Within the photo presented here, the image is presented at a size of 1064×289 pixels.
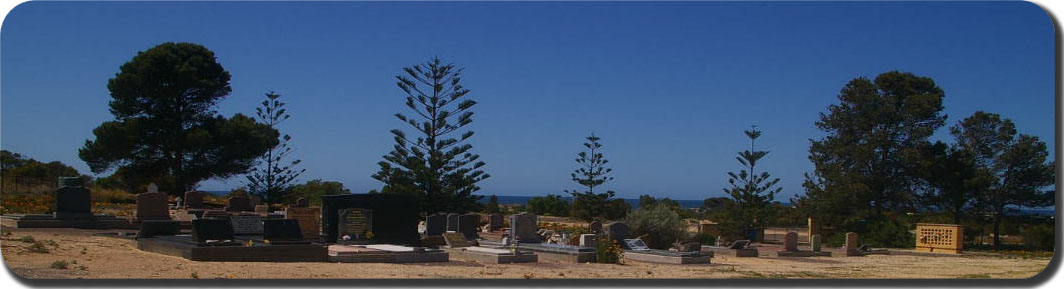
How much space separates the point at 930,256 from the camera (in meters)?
20.5

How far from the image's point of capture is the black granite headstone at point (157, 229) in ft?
45.6

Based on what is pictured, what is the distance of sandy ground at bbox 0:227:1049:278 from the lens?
392 inches

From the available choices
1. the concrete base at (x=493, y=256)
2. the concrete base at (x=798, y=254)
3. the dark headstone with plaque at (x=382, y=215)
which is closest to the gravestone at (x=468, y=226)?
the dark headstone with plaque at (x=382, y=215)

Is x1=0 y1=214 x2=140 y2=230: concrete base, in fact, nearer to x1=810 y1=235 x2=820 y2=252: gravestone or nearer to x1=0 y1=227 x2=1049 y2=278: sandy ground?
x1=0 y1=227 x2=1049 y2=278: sandy ground

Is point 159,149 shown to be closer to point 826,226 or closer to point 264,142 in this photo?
point 264,142

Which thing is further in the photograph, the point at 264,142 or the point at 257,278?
the point at 264,142

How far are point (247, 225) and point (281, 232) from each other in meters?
2.28

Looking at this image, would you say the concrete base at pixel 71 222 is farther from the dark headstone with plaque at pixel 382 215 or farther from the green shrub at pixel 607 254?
the green shrub at pixel 607 254

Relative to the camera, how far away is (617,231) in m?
17.5

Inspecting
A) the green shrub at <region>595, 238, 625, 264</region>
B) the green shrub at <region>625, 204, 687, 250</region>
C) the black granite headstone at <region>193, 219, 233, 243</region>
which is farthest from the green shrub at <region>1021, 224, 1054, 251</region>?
the black granite headstone at <region>193, 219, 233, 243</region>

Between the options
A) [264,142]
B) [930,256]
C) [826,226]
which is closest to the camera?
[930,256]

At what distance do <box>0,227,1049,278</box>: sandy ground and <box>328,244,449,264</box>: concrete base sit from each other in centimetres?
27

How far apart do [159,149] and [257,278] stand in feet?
67.0

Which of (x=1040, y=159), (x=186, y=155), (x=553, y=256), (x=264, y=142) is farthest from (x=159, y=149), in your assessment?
(x=1040, y=159)
